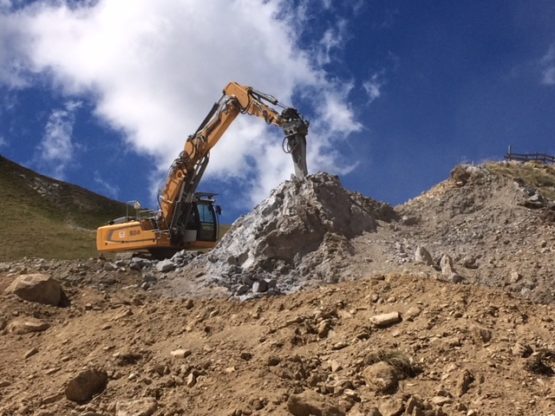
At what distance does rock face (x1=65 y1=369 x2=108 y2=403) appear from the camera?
8.33 metres

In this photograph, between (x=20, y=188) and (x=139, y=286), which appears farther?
(x=20, y=188)

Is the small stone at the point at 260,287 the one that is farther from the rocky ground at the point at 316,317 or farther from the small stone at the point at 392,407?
the small stone at the point at 392,407

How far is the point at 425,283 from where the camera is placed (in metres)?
10.0

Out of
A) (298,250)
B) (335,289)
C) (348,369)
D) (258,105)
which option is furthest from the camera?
(258,105)

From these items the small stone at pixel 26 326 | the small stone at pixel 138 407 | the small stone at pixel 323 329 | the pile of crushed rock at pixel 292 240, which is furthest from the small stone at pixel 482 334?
the small stone at pixel 26 326

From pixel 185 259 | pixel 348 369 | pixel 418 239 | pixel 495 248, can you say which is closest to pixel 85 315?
pixel 185 259

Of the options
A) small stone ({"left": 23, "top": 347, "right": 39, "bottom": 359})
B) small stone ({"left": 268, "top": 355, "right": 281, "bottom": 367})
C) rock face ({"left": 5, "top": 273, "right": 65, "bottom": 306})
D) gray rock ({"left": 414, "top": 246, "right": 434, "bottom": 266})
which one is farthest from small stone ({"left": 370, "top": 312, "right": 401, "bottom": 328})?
rock face ({"left": 5, "top": 273, "right": 65, "bottom": 306})

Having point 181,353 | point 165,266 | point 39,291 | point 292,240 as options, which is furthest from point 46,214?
point 181,353

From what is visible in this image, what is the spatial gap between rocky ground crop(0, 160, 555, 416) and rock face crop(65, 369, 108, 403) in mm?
25

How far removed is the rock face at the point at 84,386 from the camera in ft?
27.3

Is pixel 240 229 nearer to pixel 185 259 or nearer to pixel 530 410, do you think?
pixel 185 259

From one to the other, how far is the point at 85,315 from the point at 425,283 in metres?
6.13

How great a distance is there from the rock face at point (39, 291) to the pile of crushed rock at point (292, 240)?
2.69 metres

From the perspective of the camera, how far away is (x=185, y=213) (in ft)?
69.0
